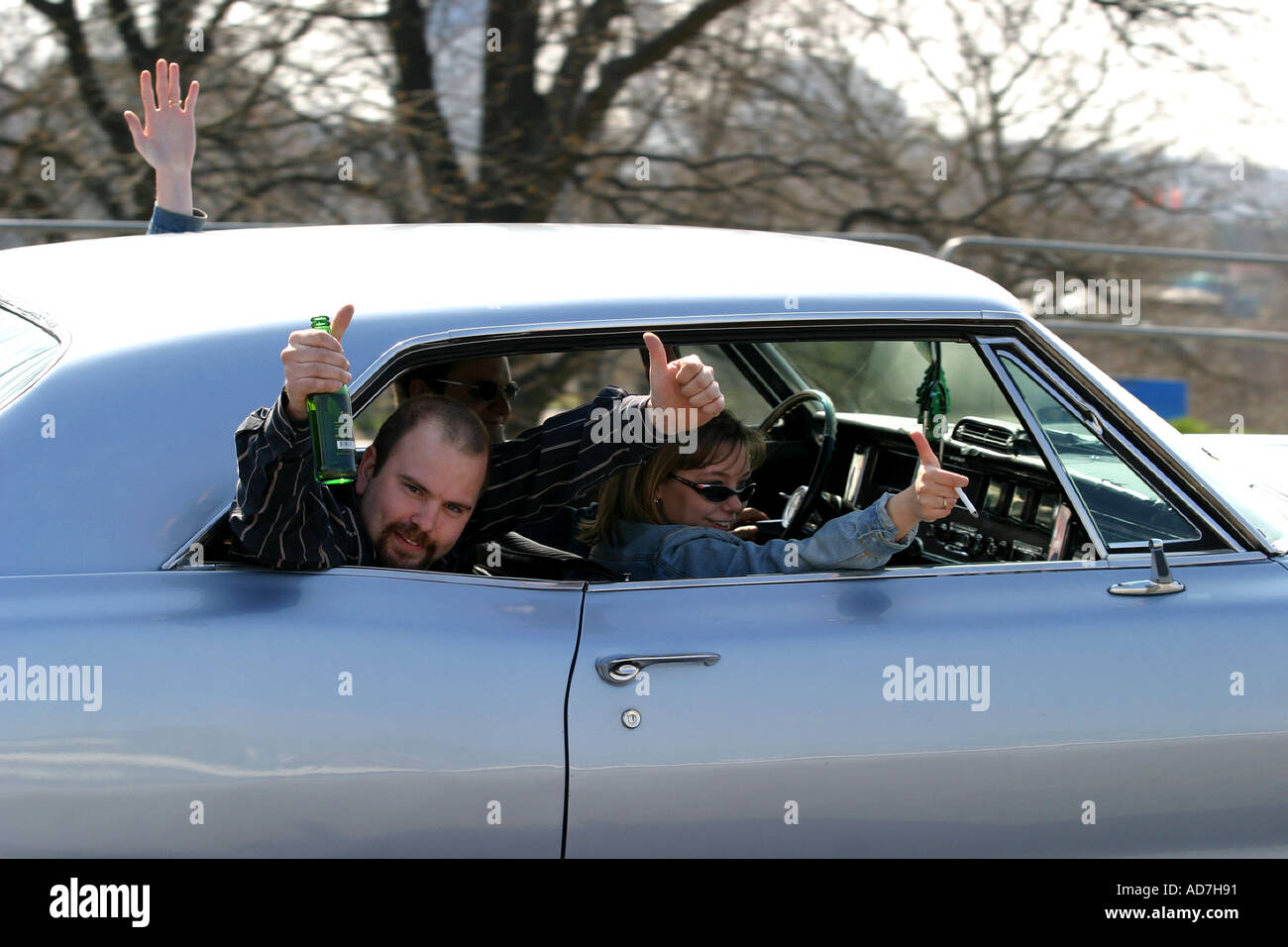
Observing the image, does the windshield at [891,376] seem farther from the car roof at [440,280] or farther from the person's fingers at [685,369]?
the person's fingers at [685,369]

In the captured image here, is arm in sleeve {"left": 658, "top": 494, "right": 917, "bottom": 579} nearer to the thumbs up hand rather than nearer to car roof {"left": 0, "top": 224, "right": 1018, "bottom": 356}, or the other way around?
the thumbs up hand

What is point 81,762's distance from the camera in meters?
2.17

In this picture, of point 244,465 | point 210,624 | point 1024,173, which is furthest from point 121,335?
point 1024,173

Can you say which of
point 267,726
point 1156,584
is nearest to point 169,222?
point 267,726

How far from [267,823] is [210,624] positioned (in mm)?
335

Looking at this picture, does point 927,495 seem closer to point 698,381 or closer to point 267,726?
point 698,381

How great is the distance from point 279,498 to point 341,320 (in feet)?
1.03

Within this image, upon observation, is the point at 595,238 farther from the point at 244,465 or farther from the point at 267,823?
the point at 267,823

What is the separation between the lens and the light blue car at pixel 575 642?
221 centimetres

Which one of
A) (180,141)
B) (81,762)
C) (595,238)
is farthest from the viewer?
(180,141)

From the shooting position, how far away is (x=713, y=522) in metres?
3.07

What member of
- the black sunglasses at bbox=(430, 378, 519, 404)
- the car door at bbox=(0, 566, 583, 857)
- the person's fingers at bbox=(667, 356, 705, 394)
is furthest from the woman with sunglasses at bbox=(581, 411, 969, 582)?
the black sunglasses at bbox=(430, 378, 519, 404)

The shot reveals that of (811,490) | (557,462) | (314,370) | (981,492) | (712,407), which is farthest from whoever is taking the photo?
(811,490)
